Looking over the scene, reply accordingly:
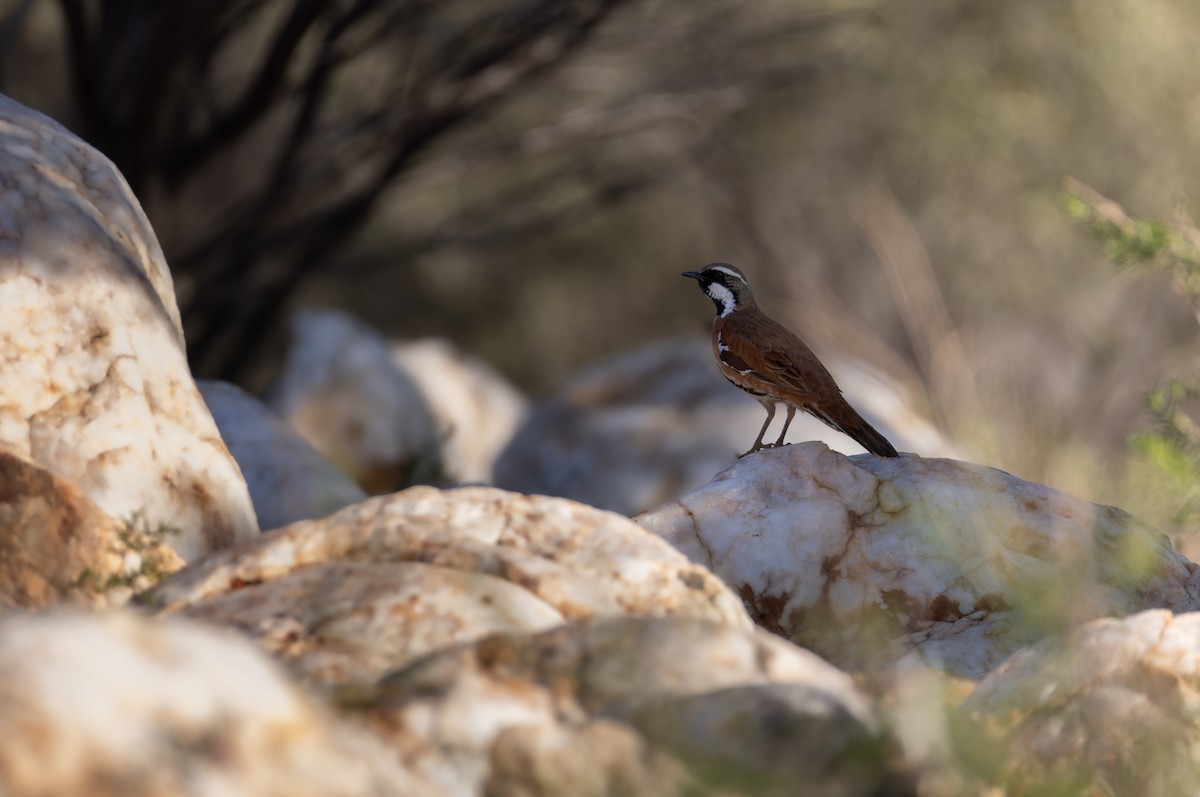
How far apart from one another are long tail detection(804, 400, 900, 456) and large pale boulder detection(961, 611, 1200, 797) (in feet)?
5.98

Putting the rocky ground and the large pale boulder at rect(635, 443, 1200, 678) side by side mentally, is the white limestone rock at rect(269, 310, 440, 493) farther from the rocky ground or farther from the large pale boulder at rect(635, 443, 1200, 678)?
the large pale boulder at rect(635, 443, 1200, 678)

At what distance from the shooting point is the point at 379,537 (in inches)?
141

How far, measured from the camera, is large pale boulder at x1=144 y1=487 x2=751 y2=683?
10.1 ft

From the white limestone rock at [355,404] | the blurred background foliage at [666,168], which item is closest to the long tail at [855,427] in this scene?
the blurred background foliage at [666,168]

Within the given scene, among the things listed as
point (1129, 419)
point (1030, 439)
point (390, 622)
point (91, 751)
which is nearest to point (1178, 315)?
point (1129, 419)

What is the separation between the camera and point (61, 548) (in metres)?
3.68

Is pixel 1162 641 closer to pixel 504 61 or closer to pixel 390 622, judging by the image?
pixel 390 622

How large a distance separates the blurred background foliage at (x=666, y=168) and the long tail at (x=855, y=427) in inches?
32.7

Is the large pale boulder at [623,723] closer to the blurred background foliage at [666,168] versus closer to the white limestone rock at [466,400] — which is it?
the blurred background foliage at [666,168]

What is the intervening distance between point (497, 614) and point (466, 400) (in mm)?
10076

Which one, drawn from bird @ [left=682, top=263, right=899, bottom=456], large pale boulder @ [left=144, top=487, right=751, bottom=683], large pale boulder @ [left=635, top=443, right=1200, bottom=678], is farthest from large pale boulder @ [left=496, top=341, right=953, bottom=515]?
large pale boulder @ [left=144, top=487, right=751, bottom=683]

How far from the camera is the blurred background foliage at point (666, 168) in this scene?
31.6 feet

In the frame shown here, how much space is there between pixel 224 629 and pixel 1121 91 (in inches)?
520

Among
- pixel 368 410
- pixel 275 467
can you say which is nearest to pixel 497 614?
pixel 275 467
